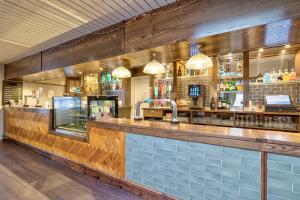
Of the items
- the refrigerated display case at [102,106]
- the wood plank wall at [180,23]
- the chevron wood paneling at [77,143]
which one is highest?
the wood plank wall at [180,23]

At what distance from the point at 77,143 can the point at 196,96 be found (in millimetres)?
2785

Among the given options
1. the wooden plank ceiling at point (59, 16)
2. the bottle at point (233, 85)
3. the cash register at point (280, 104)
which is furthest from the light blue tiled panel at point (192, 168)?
the bottle at point (233, 85)

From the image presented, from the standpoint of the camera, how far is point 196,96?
14.0 ft

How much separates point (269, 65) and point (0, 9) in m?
5.00

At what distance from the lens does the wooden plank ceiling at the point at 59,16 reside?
95.0 inches

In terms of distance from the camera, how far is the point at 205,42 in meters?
2.37

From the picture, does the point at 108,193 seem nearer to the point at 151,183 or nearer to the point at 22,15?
the point at 151,183

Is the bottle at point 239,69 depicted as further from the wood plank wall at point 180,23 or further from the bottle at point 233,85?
the wood plank wall at point 180,23

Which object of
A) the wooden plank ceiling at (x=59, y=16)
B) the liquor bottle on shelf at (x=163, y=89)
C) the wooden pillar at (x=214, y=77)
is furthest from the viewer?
the liquor bottle on shelf at (x=163, y=89)

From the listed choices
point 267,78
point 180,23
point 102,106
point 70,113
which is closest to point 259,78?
point 267,78

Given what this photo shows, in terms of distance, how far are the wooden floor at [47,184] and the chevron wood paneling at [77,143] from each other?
0.79 ft

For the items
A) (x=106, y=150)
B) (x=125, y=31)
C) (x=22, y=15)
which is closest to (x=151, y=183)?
(x=106, y=150)

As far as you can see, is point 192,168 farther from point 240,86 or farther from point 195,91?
point 240,86

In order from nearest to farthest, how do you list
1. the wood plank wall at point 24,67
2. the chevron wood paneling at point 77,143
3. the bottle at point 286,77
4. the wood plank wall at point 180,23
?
1. the wood plank wall at point 180,23
2. the chevron wood paneling at point 77,143
3. the bottle at point 286,77
4. the wood plank wall at point 24,67
